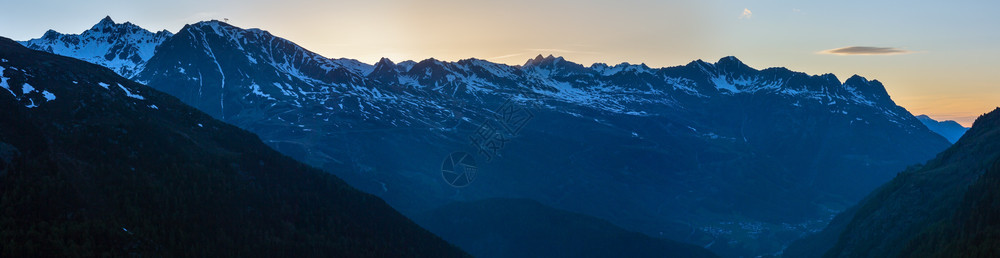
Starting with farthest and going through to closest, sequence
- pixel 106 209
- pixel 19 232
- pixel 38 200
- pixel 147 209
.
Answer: pixel 147 209
pixel 106 209
pixel 38 200
pixel 19 232

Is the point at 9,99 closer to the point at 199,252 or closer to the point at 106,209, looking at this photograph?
the point at 106,209

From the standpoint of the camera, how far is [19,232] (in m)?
159

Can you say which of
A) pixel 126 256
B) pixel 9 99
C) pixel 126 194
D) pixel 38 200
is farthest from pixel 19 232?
pixel 9 99

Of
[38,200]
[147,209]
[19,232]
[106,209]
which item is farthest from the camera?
[147,209]

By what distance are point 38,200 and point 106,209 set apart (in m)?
16.9

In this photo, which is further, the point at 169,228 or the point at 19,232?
the point at 169,228

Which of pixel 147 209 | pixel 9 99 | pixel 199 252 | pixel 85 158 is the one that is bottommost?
pixel 199 252

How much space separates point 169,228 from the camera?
639 ft

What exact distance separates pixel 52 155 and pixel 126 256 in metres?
43.2

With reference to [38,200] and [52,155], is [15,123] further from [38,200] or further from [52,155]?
[38,200]

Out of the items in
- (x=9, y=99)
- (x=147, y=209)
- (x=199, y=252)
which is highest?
(x=9, y=99)

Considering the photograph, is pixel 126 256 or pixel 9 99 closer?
pixel 126 256

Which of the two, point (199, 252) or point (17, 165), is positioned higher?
point (17, 165)

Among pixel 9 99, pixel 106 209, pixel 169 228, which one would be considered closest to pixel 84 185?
pixel 106 209
